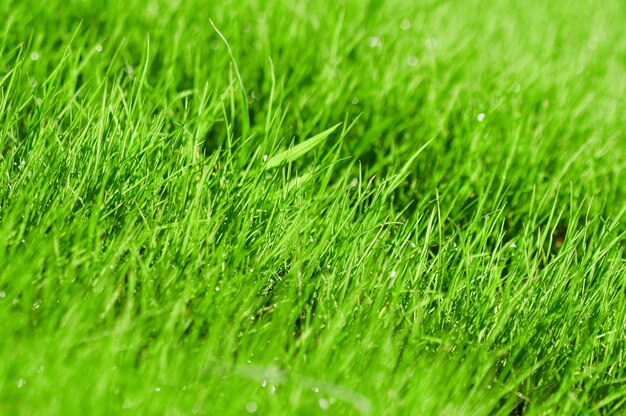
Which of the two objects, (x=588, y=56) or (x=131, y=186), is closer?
(x=131, y=186)

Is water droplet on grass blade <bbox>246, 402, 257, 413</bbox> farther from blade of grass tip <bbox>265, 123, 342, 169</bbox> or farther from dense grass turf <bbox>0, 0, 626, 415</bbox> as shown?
blade of grass tip <bbox>265, 123, 342, 169</bbox>

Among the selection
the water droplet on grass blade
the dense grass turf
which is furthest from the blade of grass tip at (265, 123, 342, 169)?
the water droplet on grass blade

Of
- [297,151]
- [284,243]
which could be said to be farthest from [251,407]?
[297,151]

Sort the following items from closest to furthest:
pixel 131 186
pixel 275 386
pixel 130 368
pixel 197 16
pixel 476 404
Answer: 1. pixel 130 368
2. pixel 275 386
3. pixel 476 404
4. pixel 131 186
5. pixel 197 16

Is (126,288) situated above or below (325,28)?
below

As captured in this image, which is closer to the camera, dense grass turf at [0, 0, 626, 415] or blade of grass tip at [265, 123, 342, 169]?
dense grass turf at [0, 0, 626, 415]

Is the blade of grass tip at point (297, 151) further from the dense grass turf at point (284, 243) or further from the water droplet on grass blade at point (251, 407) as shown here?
the water droplet on grass blade at point (251, 407)

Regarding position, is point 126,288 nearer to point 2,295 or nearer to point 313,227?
point 2,295

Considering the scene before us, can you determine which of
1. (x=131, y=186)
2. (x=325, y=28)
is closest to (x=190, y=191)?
(x=131, y=186)
